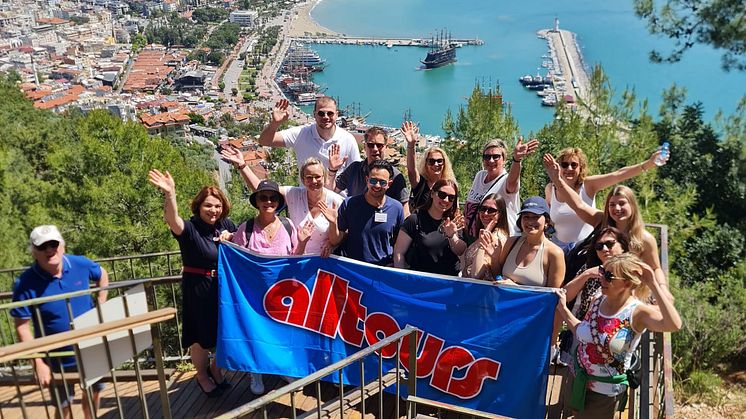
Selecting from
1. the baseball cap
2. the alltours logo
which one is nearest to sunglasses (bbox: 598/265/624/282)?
the alltours logo

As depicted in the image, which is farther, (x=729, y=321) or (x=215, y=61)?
(x=215, y=61)

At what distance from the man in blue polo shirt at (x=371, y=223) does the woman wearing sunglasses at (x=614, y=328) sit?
1.62 metres

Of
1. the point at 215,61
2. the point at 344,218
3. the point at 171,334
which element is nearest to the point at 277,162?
the point at 171,334

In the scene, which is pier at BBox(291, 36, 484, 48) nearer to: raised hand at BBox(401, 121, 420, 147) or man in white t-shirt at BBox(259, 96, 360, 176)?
raised hand at BBox(401, 121, 420, 147)

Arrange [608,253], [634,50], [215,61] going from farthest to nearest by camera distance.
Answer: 1. [215,61]
2. [634,50]
3. [608,253]

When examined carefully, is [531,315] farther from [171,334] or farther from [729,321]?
[171,334]

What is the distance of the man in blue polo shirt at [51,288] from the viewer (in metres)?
3.64

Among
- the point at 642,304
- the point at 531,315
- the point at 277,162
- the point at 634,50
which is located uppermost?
the point at 642,304

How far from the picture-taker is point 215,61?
154500mm

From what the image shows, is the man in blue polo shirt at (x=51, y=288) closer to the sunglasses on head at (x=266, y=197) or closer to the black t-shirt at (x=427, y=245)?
the sunglasses on head at (x=266, y=197)

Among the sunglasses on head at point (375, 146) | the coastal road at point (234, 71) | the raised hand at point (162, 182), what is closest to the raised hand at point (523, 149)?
the sunglasses on head at point (375, 146)

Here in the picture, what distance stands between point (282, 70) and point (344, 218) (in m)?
138

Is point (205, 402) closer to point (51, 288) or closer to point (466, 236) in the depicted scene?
point (51, 288)

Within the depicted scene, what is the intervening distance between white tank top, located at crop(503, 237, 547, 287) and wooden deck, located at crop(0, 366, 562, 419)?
119cm
